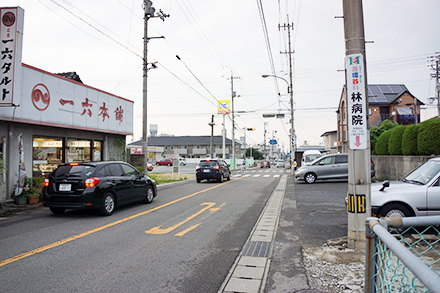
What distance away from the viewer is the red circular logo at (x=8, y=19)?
9.30 m

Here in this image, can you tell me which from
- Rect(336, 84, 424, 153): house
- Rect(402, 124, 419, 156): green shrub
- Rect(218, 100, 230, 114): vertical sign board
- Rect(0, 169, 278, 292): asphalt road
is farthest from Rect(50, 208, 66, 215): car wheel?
Rect(218, 100, 230, 114): vertical sign board

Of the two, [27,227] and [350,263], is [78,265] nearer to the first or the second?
[27,227]

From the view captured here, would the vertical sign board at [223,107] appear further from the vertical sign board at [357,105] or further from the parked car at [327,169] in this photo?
the vertical sign board at [357,105]

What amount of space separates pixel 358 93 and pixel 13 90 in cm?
956

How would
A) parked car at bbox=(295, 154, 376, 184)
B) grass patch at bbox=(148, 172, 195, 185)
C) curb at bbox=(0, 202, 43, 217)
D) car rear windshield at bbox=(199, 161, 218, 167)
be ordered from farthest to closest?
grass patch at bbox=(148, 172, 195, 185), car rear windshield at bbox=(199, 161, 218, 167), parked car at bbox=(295, 154, 376, 184), curb at bbox=(0, 202, 43, 217)

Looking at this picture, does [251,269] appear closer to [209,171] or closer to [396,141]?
[209,171]

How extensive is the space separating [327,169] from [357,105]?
14.2 metres

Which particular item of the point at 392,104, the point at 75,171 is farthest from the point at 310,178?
the point at 392,104

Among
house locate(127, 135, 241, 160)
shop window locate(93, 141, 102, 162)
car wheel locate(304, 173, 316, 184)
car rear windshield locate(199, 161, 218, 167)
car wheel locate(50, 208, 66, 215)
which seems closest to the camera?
car wheel locate(50, 208, 66, 215)

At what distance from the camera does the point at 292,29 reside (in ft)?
117

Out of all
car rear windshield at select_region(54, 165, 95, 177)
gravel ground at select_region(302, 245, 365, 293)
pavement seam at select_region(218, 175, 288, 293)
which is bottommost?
pavement seam at select_region(218, 175, 288, 293)

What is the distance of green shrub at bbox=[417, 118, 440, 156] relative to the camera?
12.9 m

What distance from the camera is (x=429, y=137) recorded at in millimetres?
13195

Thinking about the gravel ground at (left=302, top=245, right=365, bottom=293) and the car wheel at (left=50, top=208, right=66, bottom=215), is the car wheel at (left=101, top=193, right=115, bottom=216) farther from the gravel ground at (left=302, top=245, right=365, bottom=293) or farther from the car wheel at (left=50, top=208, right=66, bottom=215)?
the gravel ground at (left=302, top=245, right=365, bottom=293)
